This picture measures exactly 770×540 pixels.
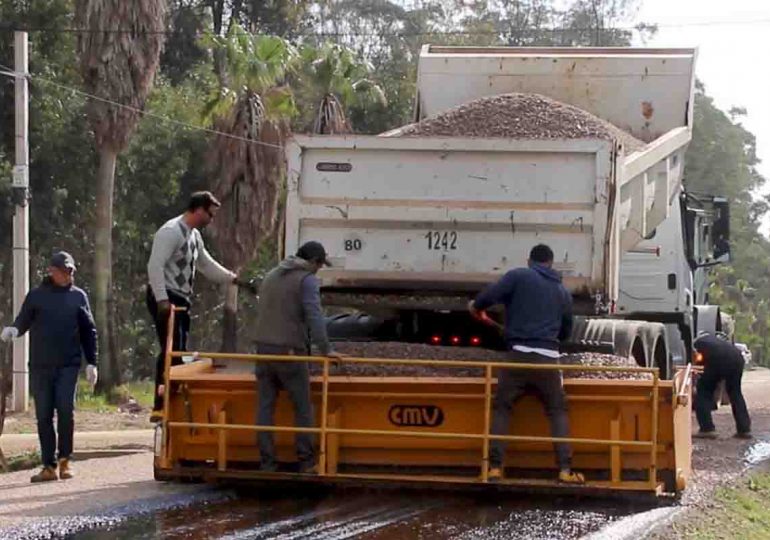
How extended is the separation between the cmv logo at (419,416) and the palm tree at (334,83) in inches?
681

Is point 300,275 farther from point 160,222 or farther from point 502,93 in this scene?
point 160,222

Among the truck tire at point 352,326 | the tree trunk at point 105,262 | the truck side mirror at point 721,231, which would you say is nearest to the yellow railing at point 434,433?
the truck tire at point 352,326

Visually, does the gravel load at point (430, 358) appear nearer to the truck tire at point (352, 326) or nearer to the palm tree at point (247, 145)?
the truck tire at point (352, 326)

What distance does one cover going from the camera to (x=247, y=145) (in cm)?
2748

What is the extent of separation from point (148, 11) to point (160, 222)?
32.6 feet

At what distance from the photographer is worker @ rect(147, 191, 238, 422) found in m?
10.8

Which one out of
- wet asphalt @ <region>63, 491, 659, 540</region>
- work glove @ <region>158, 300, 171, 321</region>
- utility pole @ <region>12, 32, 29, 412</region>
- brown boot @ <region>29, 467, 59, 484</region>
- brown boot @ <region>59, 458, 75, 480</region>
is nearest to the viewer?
wet asphalt @ <region>63, 491, 659, 540</region>

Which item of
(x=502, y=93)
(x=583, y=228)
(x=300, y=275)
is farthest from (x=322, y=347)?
(x=502, y=93)

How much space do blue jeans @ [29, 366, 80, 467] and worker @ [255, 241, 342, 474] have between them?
1.73 m

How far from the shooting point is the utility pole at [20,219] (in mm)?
21234

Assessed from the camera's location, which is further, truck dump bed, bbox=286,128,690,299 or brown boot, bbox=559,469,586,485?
truck dump bed, bbox=286,128,690,299

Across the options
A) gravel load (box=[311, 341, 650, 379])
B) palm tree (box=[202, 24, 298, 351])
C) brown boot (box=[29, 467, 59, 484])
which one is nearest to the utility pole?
palm tree (box=[202, 24, 298, 351])

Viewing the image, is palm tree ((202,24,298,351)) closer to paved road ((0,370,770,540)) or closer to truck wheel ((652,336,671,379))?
truck wheel ((652,336,671,379))

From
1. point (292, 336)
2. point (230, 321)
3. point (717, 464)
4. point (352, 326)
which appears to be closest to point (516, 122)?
point (352, 326)
